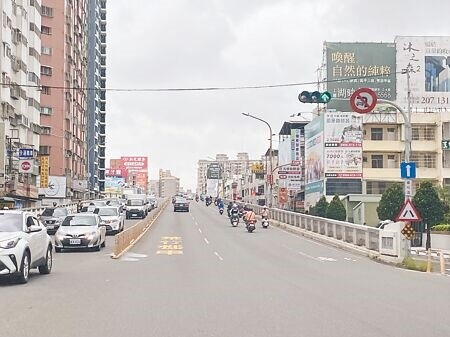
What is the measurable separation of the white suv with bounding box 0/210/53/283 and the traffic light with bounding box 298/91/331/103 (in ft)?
30.9

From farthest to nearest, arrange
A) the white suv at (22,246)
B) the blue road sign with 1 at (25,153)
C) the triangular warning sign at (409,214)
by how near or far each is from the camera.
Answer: the blue road sign with 1 at (25,153)
the triangular warning sign at (409,214)
the white suv at (22,246)

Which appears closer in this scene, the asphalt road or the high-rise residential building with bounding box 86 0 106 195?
the asphalt road

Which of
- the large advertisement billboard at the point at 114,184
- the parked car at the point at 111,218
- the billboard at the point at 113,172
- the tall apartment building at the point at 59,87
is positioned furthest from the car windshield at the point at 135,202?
the billboard at the point at 113,172

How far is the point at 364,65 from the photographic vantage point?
212ft

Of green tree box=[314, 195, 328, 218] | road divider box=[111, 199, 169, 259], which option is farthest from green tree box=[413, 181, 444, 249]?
green tree box=[314, 195, 328, 218]

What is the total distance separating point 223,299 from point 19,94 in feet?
166

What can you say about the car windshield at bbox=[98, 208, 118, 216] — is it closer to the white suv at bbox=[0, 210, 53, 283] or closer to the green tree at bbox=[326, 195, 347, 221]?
the green tree at bbox=[326, 195, 347, 221]

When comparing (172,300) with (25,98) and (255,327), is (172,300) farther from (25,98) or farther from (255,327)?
(25,98)

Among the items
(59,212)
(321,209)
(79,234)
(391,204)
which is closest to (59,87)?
(321,209)

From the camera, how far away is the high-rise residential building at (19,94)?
177 ft

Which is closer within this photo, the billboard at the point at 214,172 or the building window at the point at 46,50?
the building window at the point at 46,50

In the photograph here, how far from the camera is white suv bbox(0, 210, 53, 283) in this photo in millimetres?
15258

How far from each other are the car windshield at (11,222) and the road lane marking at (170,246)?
10996 mm

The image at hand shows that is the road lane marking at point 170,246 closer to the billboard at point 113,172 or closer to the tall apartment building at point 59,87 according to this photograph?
the tall apartment building at point 59,87
